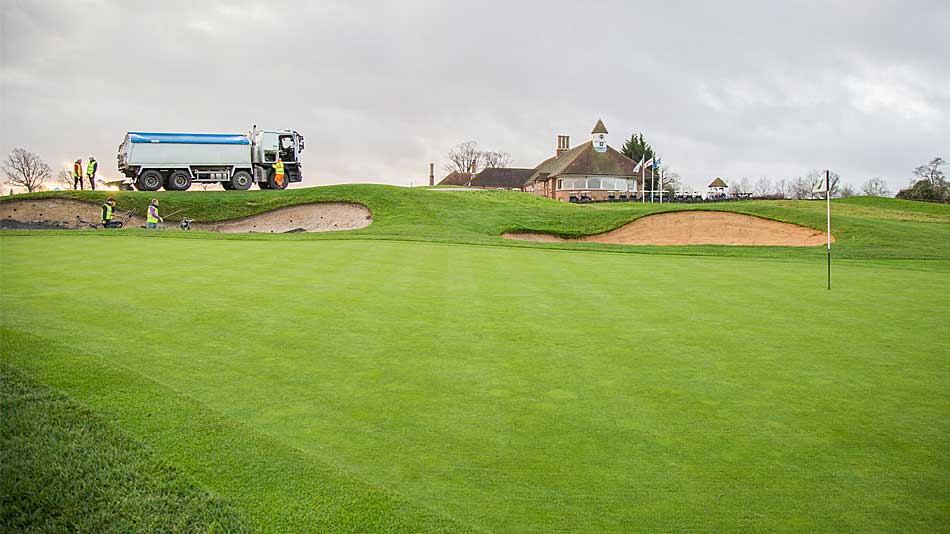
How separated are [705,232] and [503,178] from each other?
235 ft

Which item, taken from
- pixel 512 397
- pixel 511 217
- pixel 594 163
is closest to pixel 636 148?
pixel 594 163

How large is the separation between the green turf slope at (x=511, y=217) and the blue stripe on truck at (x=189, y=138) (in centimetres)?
295

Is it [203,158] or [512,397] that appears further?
[203,158]

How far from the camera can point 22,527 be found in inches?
133

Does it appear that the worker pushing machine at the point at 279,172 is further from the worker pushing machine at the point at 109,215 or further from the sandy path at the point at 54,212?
the worker pushing machine at the point at 109,215

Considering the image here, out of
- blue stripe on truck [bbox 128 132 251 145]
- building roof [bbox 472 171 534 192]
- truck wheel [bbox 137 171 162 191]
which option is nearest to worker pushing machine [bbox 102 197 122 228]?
truck wheel [bbox 137 171 162 191]

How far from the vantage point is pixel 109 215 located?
32.9m

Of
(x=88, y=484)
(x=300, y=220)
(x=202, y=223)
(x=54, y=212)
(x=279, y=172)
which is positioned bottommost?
(x=88, y=484)

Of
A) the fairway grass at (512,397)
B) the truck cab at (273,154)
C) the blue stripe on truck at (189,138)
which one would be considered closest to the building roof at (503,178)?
the truck cab at (273,154)

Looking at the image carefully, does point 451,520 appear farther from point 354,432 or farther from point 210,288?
point 210,288

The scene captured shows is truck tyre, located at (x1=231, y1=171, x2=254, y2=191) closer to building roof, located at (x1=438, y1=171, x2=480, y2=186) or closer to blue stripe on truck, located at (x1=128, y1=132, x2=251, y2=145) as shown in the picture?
blue stripe on truck, located at (x1=128, y1=132, x2=251, y2=145)

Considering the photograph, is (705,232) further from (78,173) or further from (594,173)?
(594,173)

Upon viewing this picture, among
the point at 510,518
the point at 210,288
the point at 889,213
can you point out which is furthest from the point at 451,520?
the point at 889,213

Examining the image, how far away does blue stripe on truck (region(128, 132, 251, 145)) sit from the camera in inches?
1457
